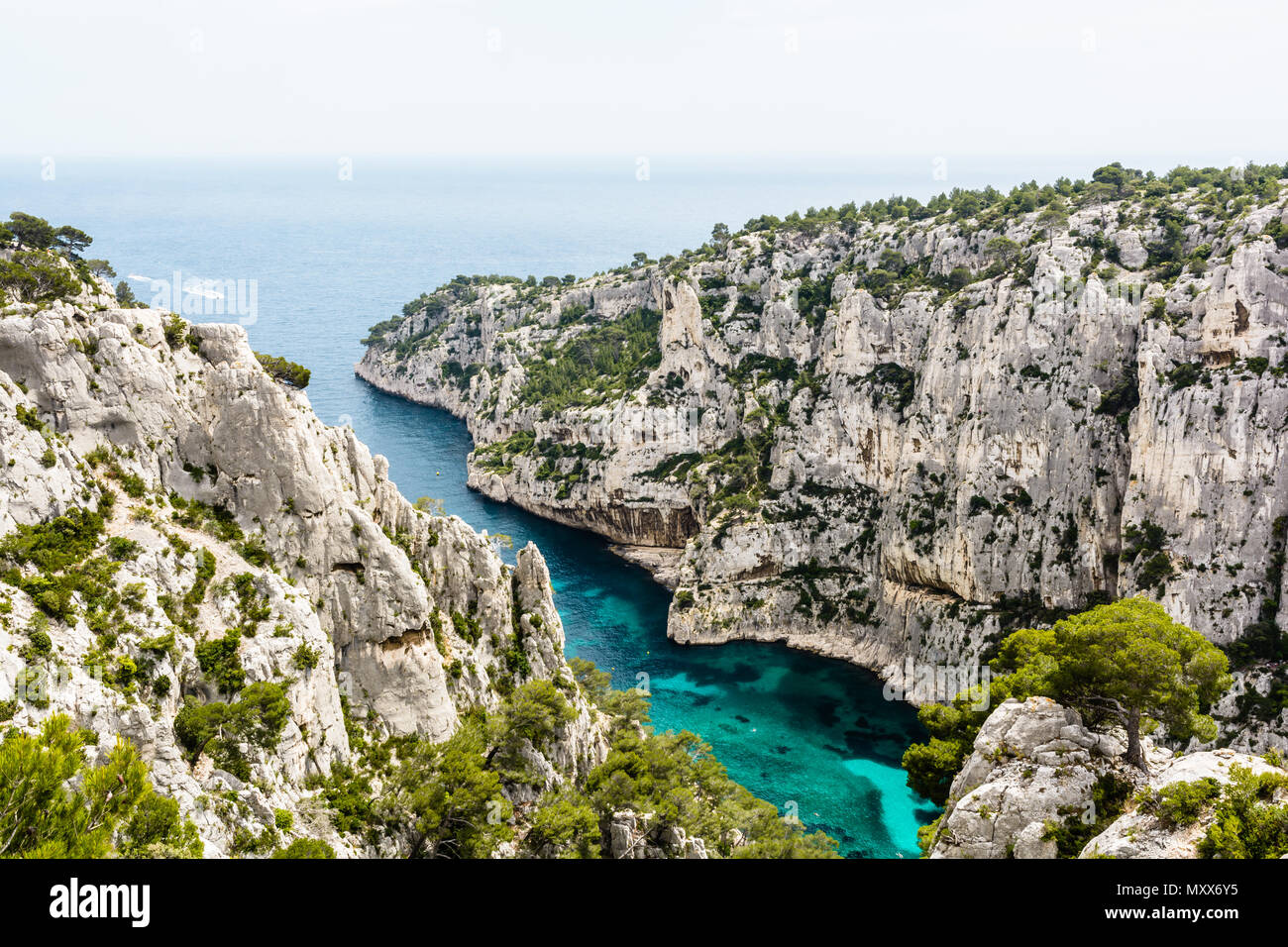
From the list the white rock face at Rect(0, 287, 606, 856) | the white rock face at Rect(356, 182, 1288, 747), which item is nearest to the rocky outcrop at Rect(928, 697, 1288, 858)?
the white rock face at Rect(0, 287, 606, 856)

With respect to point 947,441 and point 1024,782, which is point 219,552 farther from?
point 947,441

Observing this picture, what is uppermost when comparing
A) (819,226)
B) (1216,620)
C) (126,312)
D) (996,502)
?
(819,226)

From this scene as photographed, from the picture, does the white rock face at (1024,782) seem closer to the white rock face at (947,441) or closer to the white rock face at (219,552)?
the white rock face at (219,552)

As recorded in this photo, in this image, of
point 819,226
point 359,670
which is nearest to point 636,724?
point 359,670

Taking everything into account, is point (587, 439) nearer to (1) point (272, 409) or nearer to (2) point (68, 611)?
(1) point (272, 409)

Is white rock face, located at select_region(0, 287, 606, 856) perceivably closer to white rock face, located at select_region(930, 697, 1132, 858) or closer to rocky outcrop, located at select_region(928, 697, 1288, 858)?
white rock face, located at select_region(930, 697, 1132, 858)

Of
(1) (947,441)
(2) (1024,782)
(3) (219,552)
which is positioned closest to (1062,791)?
(2) (1024,782)
